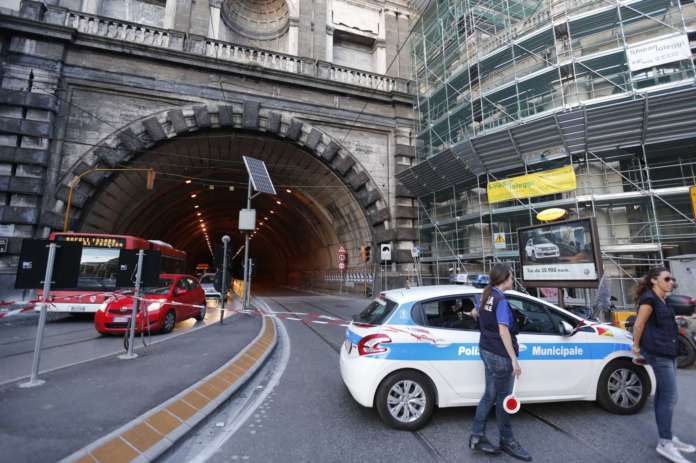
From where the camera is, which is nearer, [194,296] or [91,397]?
[91,397]

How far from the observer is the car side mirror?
4.02 m

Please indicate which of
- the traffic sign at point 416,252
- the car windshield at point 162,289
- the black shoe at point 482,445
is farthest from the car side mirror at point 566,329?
the traffic sign at point 416,252

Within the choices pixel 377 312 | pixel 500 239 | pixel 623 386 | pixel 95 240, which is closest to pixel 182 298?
pixel 95 240

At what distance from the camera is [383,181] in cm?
1958

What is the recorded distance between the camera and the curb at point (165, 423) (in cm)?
286

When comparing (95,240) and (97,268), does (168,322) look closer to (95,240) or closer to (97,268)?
(97,268)

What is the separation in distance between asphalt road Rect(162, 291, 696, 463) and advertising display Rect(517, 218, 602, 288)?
3603mm

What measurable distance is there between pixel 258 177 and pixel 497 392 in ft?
44.9

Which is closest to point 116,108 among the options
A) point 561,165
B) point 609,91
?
point 561,165

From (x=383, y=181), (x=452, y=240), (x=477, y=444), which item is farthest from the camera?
(x=383, y=181)

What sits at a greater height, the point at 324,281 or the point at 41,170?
the point at 41,170

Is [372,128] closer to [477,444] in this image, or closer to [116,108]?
[116,108]

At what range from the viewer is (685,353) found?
6211mm

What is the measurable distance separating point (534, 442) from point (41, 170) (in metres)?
18.4
